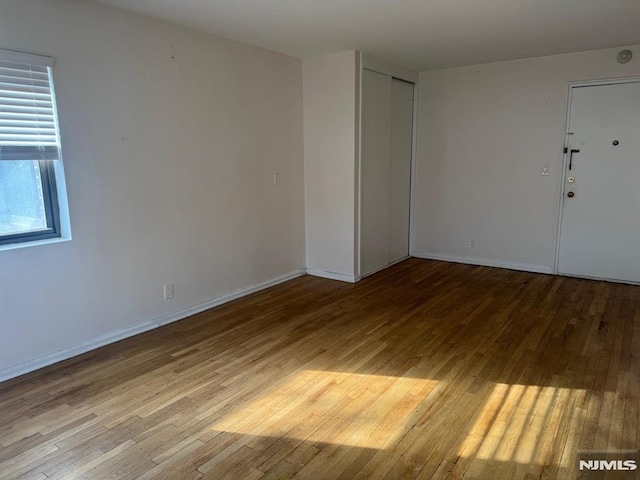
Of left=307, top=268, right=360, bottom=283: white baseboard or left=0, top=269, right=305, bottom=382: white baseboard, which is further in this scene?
left=307, top=268, right=360, bottom=283: white baseboard

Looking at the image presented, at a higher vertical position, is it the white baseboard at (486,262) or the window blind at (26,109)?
the window blind at (26,109)

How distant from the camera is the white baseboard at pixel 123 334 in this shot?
279 centimetres

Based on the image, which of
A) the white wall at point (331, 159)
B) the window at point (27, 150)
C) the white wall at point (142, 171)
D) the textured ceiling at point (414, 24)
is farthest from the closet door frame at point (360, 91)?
the window at point (27, 150)

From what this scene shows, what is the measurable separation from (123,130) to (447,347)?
2.87 m

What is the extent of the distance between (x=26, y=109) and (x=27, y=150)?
0.25 m

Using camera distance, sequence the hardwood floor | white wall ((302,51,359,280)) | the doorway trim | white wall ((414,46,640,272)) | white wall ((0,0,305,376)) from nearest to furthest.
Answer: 1. the hardwood floor
2. white wall ((0,0,305,376))
3. the doorway trim
4. white wall ((302,51,359,280))
5. white wall ((414,46,640,272))

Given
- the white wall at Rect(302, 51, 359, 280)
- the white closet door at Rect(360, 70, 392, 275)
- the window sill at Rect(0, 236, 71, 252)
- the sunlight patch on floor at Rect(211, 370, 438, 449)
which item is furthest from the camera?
the white closet door at Rect(360, 70, 392, 275)

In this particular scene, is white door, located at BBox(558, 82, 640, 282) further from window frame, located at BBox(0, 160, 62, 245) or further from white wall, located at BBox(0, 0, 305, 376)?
window frame, located at BBox(0, 160, 62, 245)

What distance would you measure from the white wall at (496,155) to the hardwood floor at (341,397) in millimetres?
1390

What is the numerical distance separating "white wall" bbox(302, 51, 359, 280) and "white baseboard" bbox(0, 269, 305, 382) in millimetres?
733

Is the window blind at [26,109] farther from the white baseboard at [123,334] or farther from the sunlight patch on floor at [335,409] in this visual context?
the sunlight patch on floor at [335,409]

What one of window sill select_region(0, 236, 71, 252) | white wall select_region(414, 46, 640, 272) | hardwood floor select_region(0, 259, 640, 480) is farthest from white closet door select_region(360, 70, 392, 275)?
window sill select_region(0, 236, 71, 252)

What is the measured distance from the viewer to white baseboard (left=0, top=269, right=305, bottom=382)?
279 cm

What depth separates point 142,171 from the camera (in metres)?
3.34
